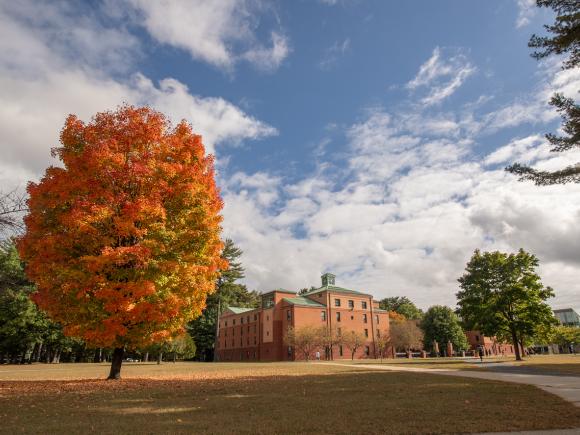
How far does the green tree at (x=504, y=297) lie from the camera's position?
4056 centimetres

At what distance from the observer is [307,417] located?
30.0 feet

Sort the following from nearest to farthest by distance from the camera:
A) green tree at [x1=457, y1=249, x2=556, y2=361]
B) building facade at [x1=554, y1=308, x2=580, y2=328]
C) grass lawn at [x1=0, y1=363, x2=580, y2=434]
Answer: grass lawn at [x1=0, y1=363, x2=580, y2=434] < green tree at [x1=457, y1=249, x2=556, y2=361] < building facade at [x1=554, y1=308, x2=580, y2=328]

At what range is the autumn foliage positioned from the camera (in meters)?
16.5

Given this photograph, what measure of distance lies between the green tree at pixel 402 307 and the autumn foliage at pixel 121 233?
103 metres

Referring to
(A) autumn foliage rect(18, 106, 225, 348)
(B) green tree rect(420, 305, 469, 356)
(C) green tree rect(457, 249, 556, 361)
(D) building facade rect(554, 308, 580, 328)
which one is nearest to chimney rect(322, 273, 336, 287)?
(B) green tree rect(420, 305, 469, 356)

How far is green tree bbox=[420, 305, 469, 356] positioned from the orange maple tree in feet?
258

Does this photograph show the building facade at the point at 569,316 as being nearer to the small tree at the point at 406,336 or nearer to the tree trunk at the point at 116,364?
the small tree at the point at 406,336

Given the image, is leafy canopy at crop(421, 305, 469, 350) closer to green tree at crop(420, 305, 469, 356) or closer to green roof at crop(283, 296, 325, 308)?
green tree at crop(420, 305, 469, 356)

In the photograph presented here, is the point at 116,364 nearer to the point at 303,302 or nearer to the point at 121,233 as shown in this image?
the point at 121,233

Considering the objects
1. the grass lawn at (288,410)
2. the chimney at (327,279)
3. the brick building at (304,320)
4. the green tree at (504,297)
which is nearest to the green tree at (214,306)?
the brick building at (304,320)

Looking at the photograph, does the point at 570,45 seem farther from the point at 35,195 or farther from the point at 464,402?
the point at 35,195

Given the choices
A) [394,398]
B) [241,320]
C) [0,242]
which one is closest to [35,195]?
[0,242]

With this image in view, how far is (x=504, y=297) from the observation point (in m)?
41.5

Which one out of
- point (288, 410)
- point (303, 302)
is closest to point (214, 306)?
point (303, 302)
